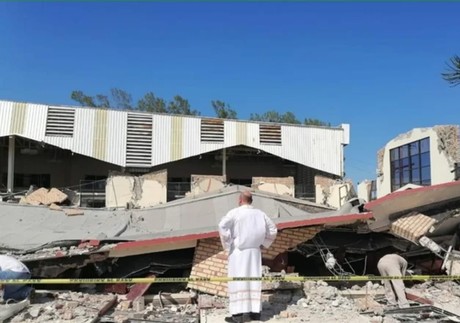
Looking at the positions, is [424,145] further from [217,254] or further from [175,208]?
[217,254]

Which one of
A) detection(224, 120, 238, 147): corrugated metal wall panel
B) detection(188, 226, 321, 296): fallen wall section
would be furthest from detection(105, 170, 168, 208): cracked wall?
detection(188, 226, 321, 296): fallen wall section

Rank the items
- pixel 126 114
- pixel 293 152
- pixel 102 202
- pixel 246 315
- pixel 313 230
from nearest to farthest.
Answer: pixel 246 315, pixel 313 230, pixel 102 202, pixel 126 114, pixel 293 152

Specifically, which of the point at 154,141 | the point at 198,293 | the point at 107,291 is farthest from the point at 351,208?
the point at 154,141

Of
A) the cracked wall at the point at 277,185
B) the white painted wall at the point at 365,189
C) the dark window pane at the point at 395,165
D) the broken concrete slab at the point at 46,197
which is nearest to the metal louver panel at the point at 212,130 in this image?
the cracked wall at the point at 277,185

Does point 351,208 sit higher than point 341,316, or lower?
higher

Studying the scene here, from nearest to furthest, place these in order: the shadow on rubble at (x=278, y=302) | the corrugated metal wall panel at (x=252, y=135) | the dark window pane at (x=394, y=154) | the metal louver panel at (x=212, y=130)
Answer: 1. the shadow on rubble at (x=278, y=302)
2. the dark window pane at (x=394, y=154)
3. the metal louver panel at (x=212, y=130)
4. the corrugated metal wall panel at (x=252, y=135)

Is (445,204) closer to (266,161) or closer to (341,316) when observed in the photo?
(341,316)

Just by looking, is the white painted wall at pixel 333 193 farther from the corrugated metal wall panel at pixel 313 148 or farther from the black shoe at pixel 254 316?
the black shoe at pixel 254 316

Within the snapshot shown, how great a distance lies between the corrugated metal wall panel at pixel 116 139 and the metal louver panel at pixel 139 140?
29cm

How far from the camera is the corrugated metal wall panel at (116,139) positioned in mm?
26406

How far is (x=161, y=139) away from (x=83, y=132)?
176 inches

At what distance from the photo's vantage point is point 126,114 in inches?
1064

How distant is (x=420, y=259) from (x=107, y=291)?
555 cm

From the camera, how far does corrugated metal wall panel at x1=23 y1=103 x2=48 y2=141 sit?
82.6 feet
